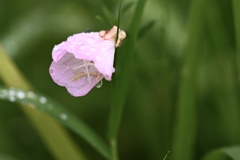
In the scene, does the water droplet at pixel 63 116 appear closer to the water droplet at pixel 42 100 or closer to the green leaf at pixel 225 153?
the water droplet at pixel 42 100

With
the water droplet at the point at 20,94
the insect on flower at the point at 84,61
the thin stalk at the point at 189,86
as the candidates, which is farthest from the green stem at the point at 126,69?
the water droplet at the point at 20,94

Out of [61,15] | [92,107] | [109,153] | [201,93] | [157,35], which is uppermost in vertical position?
[61,15]

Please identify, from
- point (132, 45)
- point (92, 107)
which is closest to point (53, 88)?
point (92, 107)

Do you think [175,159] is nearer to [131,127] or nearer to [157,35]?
[131,127]

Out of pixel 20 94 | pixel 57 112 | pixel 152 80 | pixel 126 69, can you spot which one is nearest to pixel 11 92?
pixel 20 94

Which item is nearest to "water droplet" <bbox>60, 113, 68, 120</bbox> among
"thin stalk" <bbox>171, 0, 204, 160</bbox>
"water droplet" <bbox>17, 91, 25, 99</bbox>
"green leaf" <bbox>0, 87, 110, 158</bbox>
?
"green leaf" <bbox>0, 87, 110, 158</bbox>
